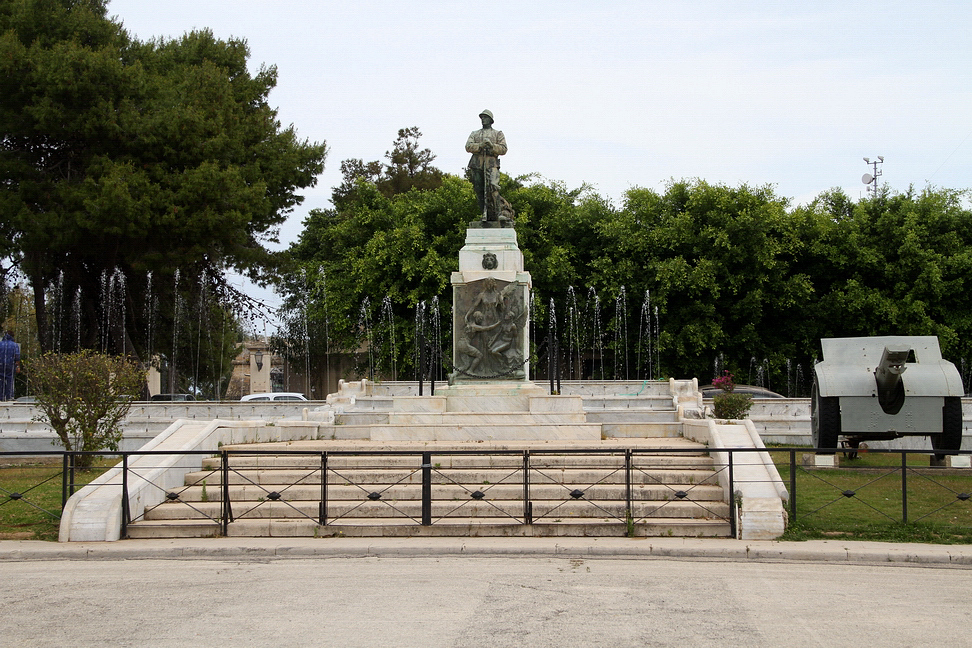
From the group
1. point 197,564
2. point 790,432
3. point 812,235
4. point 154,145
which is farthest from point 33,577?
point 812,235

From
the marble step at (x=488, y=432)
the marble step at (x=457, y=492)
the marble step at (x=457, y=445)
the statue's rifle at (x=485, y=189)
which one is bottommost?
the marble step at (x=457, y=492)

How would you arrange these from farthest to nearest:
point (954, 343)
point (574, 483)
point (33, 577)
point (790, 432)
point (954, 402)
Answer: point (954, 343)
point (790, 432)
point (954, 402)
point (574, 483)
point (33, 577)

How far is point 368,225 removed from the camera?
36.3 metres

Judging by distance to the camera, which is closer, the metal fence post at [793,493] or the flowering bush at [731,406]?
the metal fence post at [793,493]

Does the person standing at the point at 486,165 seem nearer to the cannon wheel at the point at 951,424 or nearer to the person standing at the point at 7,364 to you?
the cannon wheel at the point at 951,424

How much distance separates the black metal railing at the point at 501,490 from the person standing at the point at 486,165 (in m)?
7.32

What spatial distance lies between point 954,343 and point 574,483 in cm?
2441

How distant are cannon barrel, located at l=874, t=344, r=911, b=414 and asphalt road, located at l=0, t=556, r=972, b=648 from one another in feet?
17.7

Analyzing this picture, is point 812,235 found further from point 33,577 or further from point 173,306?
point 33,577

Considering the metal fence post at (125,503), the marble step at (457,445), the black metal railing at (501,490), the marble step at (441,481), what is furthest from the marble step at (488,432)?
the metal fence post at (125,503)

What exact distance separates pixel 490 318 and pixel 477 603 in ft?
34.8

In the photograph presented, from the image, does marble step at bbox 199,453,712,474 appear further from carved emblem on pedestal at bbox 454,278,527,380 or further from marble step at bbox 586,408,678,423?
Answer: marble step at bbox 586,408,678,423

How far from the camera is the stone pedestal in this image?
1848 cm

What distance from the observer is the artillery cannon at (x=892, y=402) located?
1532 centimetres
